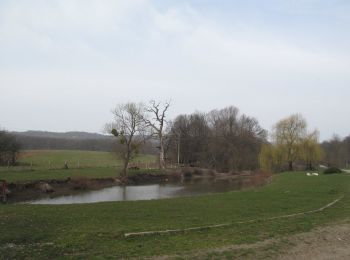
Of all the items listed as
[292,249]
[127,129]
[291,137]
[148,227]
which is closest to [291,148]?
[291,137]

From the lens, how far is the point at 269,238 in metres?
10.2

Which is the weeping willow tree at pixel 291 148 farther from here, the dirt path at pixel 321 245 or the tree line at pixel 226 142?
the dirt path at pixel 321 245

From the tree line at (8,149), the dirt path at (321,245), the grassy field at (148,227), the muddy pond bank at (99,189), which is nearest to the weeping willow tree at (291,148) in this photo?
the muddy pond bank at (99,189)

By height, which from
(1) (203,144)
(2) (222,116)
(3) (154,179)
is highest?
(2) (222,116)

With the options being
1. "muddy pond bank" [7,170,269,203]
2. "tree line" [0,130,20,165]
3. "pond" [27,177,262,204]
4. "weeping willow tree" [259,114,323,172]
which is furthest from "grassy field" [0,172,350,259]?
"weeping willow tree" [259,114,323,172]

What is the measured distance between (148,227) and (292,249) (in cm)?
462

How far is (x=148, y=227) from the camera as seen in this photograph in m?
12.1

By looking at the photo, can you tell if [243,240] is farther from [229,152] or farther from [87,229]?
[229,152]

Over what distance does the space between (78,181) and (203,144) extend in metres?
40.0

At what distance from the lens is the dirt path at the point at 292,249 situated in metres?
8.48

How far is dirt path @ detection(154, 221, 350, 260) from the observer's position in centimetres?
848

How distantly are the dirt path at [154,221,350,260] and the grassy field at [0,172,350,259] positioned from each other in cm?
9

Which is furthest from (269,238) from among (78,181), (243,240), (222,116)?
(222,116)

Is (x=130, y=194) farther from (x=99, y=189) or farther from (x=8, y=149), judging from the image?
(x=8, y=149)
